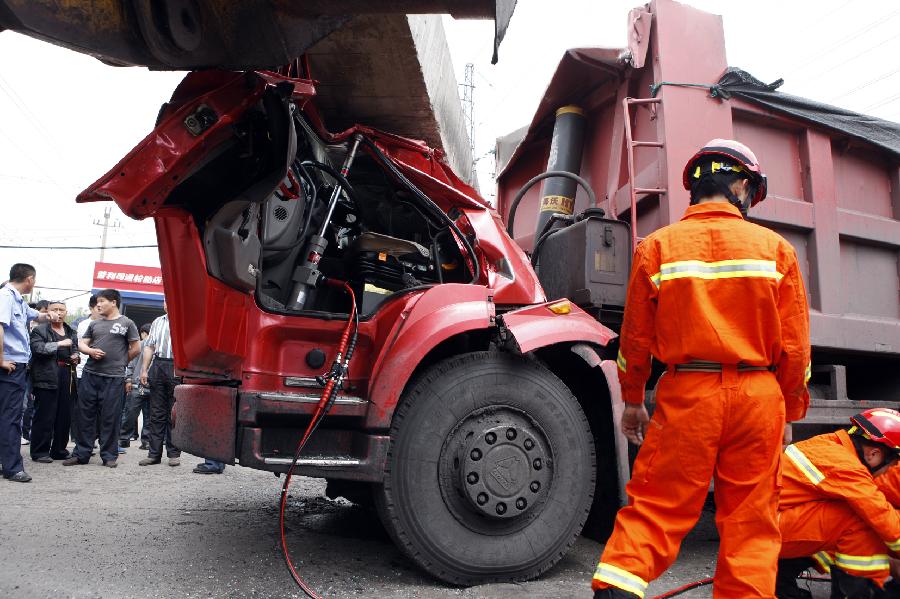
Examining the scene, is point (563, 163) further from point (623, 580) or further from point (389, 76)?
point (623, 580)

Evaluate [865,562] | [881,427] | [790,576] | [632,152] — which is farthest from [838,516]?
[632,152]

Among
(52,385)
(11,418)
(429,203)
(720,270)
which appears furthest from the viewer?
(52,385)

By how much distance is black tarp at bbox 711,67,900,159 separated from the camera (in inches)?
143

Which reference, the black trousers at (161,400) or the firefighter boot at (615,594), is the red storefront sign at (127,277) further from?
the firefighter boot at (615,594)

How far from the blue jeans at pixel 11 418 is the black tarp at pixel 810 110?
5.47 metres

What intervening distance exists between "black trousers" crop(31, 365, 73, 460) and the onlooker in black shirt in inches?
8.2

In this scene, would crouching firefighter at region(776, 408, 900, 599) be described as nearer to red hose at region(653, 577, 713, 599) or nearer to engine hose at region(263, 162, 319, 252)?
red hose at region(653, 577, 713, 599)

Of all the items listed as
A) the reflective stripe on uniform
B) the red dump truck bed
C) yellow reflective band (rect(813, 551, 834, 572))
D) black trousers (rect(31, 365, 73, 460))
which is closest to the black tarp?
the red dump truck bed

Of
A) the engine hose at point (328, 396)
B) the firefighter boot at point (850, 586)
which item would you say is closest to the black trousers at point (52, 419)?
the engine hose at point (328, 396)

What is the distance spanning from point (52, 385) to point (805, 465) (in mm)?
6264

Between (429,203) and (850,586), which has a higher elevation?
(429,203)

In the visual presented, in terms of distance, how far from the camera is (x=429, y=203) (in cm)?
317

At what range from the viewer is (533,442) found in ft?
8.99

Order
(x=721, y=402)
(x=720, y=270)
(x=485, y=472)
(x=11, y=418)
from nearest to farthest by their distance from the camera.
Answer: (x=721, y=402) < (x=720, y=270) < (x=485, y=472) < (x=11, y=418)
